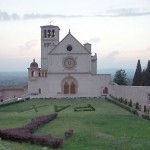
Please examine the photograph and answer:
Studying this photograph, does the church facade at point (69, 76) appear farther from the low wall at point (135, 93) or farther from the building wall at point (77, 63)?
the low wall at point (135, 93)

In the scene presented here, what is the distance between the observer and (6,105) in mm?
37812

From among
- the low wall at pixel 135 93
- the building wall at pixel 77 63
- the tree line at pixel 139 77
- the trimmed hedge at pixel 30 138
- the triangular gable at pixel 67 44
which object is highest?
the triangular gable at pixel 67 44

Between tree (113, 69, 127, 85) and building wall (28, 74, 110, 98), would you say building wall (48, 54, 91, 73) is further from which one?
tree (113, 69, 127, 85)

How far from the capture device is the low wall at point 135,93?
97.7 feet

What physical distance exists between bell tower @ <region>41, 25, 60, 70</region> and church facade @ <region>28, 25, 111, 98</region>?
3610 millimetres

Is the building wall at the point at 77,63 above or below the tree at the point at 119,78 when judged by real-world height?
above

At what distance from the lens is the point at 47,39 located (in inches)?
2189

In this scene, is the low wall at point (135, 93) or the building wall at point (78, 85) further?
the building wall at point (78, 85)

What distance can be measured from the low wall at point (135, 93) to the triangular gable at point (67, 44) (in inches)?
324

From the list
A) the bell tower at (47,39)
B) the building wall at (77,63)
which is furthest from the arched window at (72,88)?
the bell tower at (47,39)

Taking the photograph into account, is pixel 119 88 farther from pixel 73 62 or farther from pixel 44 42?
pixel 44 42

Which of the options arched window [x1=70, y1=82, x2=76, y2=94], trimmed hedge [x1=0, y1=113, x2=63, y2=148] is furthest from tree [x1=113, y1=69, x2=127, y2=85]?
trimmed hedge [x1=0, y1=113, x2=63, y2=148]

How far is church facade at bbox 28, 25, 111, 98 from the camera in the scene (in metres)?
51.5

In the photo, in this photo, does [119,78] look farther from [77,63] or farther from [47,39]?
[47,39]
